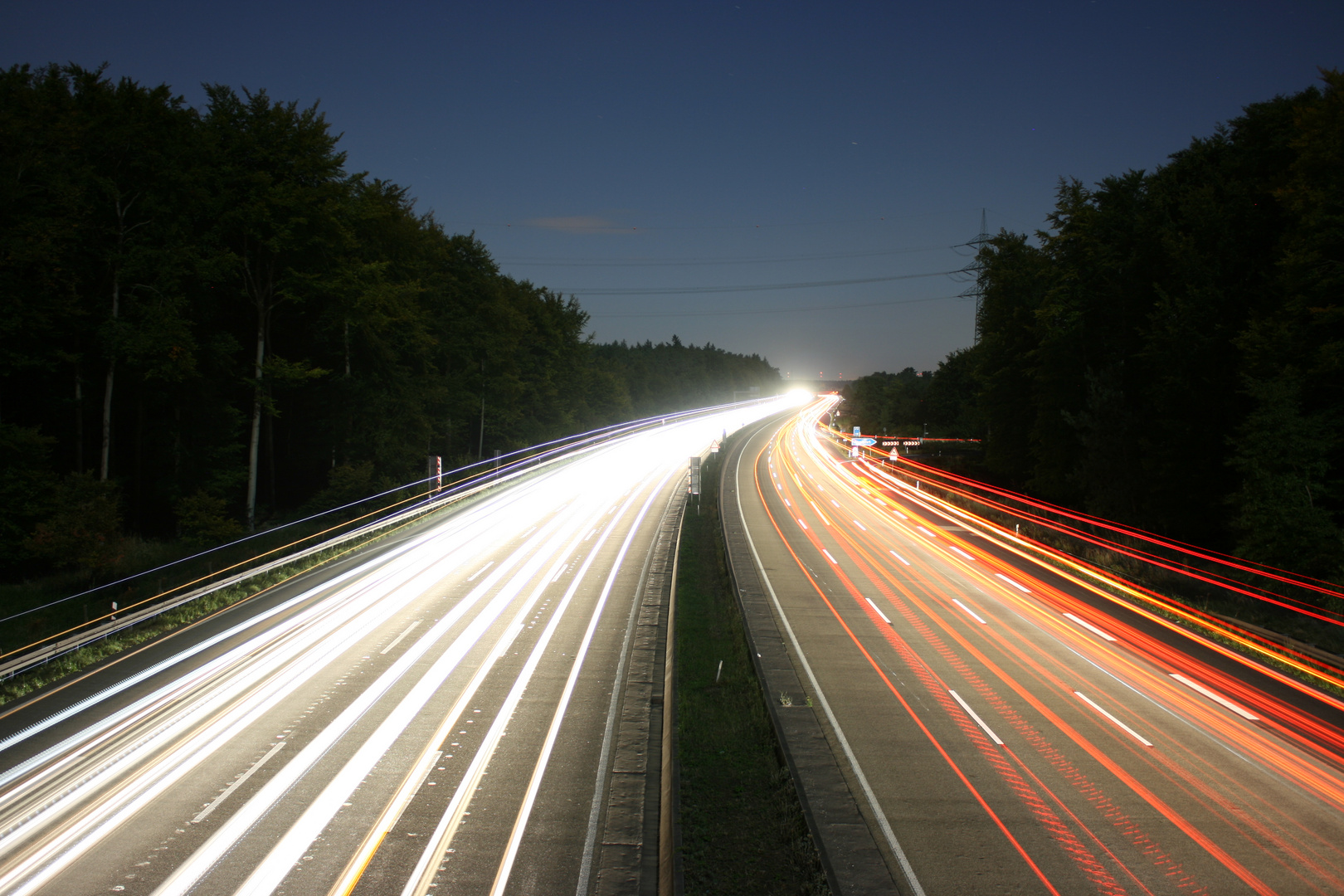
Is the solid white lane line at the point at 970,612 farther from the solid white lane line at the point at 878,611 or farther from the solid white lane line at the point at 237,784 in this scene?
the solid white lane line at the point at 237,784

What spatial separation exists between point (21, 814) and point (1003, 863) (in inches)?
460

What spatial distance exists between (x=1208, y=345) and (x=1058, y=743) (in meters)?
27.9

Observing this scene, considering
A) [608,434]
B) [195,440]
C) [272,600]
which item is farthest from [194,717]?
[608,434]

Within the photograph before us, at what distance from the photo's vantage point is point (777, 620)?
18391mm

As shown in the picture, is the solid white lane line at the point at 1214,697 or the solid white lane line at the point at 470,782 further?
the solid white lane line at the point at 1214,697

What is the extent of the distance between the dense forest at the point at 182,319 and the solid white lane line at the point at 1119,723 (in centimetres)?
2746

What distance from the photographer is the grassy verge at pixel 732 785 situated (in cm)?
761

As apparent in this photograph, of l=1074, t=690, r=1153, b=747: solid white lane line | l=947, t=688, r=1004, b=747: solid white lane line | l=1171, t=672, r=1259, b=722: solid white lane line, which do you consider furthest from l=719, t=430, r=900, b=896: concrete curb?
l=1171, t=672, r=1259, b=722: solid white lane line

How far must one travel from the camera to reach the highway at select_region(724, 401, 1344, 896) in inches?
318

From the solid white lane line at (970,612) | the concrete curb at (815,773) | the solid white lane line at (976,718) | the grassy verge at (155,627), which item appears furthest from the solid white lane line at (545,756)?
the solid white lane line at (970,612)

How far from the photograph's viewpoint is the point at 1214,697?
43.2 ft

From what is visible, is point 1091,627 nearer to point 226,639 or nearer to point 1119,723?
point 1119,723

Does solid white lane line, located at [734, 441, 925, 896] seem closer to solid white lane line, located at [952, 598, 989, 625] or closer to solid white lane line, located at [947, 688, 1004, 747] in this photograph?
solid white lane line, located at [947, 688, 1004, 747]

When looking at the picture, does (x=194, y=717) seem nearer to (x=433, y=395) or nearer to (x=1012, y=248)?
(x=433, y=395)
